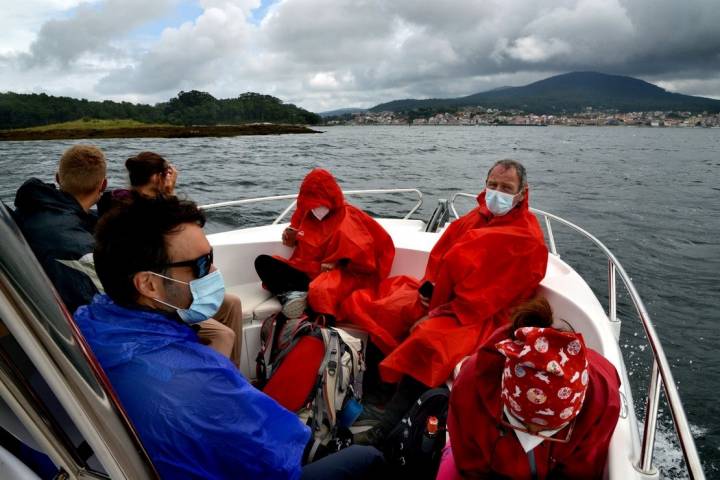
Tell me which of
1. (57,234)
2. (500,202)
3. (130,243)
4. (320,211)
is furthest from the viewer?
(320,211)

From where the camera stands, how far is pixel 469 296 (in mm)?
2572

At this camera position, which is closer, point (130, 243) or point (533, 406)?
point (130, 243)

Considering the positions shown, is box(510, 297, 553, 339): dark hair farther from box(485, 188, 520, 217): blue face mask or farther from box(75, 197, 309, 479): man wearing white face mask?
box(485, 188, 520, 217): blue face mask

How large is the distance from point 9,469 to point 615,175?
21.6 metres

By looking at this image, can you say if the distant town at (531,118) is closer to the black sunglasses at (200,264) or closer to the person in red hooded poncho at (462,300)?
the person in red hooded poncho at (462,300)

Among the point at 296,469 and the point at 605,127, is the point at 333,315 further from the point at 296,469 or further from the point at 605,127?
the point at 605,127

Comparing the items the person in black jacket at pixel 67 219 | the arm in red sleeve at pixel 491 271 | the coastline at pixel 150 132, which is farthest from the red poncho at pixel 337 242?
the coastline at pixel 150 132

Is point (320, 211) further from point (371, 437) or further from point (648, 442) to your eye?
point (648, 442)

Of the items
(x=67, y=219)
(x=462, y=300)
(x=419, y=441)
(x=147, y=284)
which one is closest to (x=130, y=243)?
(x=147, y=284)

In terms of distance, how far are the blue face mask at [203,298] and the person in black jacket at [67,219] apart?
892 millimetres

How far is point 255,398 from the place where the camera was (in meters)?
1.25

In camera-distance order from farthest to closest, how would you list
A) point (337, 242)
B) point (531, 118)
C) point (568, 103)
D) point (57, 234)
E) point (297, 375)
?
point (568, 103) < point (531, 118) < point (337, 242) < point (297, 375) < point (57, 234)

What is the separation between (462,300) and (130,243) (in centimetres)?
181

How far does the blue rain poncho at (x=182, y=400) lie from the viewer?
3.53 feet
